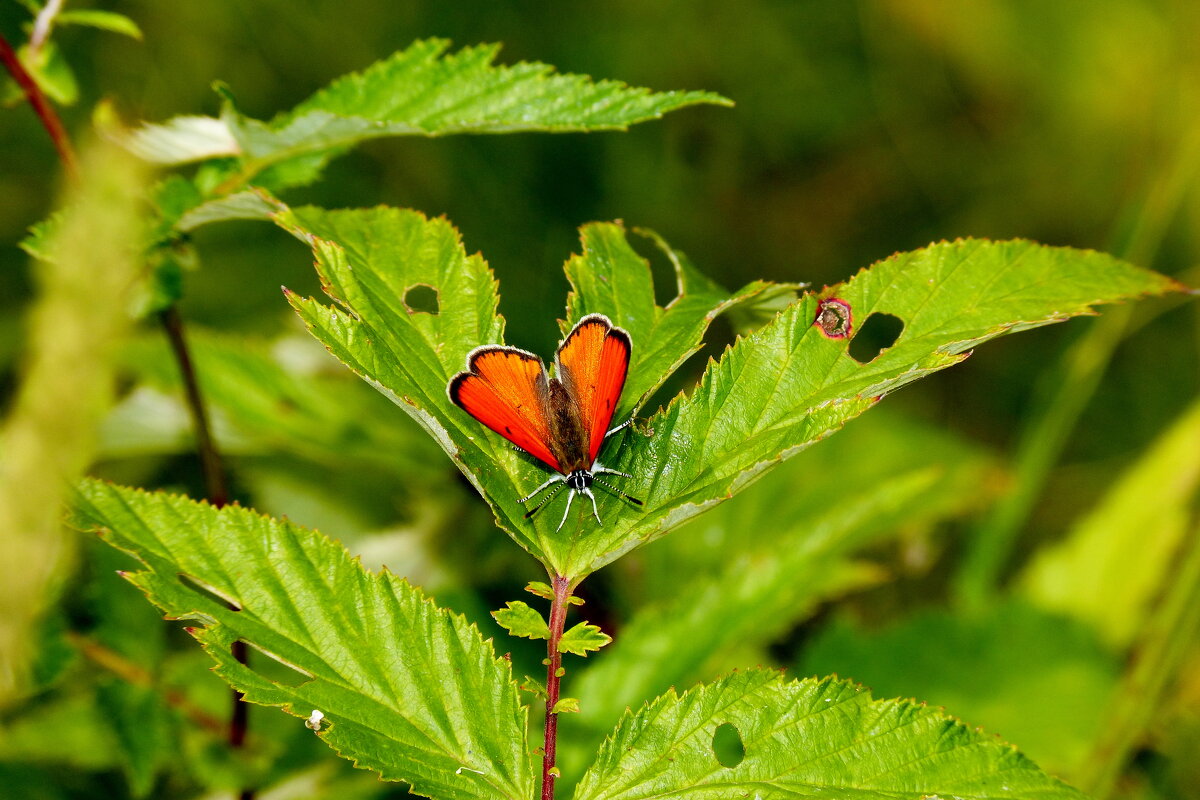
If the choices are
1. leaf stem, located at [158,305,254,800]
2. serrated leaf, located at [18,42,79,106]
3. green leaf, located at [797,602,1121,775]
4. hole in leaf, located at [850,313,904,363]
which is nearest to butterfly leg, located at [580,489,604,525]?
leaf stem, located at [158,305,254,800]

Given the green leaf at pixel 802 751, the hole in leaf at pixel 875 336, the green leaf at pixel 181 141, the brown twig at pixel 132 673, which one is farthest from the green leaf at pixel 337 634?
the hole in leaf at pixel 875 336

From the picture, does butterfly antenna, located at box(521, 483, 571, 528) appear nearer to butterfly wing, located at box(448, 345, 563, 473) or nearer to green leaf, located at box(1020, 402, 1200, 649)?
butterfly wing, located at box(448, 345, 563, 473)

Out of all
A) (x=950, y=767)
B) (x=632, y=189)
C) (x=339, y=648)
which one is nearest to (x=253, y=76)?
(x=632, y=189)

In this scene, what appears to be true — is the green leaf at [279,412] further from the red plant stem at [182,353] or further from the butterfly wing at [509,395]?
the butterfly wing at [509,395]

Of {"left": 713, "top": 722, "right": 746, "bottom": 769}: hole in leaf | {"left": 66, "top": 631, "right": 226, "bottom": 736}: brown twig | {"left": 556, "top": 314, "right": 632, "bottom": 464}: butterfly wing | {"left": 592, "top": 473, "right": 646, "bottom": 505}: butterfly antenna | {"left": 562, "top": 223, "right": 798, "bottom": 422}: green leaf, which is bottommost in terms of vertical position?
{"left": 713, "top": 722, "right": 746, "bottom": 769}: hole in leaf

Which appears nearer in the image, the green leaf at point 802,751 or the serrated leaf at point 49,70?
the green leaf at point 802,751

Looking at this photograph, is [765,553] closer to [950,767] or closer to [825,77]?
[950,767]
